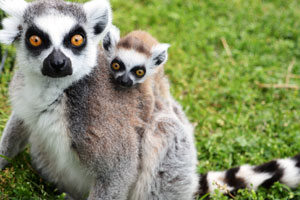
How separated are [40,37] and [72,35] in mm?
264

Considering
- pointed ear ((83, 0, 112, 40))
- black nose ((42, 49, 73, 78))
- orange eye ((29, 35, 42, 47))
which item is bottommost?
black nose ((42, 49, 73, 78))

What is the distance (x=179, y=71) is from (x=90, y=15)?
2.99m

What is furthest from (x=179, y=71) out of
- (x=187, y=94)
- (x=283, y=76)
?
(x=283, y=76)

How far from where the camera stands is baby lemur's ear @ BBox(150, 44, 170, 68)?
432 centimetres

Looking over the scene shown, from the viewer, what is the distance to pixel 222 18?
23.9 ft

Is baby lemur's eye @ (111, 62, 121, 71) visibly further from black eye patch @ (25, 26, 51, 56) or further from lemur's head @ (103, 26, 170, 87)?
black eye patch @ (25, 26, 51, 56)

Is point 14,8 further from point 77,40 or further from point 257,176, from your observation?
point 257,176

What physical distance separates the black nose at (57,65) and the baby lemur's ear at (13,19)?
44 cm

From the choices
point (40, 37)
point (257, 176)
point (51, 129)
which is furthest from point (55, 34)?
point (257, 176)

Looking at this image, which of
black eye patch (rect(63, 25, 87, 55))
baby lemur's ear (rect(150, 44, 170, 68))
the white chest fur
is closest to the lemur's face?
baby lemur's ear (rect(150, 44, 170, 68))

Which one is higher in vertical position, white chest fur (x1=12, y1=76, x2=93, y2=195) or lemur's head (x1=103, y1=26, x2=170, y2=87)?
lemur's head (x1=103, y1=26, x2=170, y2=87)

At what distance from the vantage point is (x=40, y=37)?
2.80m

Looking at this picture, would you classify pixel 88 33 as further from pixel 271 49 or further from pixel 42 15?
pixel 271 49

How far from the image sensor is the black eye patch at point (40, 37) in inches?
110
